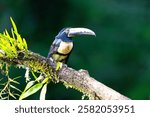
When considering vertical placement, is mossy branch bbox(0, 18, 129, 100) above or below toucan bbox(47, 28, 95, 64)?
below

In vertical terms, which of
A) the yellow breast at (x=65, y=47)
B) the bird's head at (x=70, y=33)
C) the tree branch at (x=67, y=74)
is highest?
the bird's head at (x=70, y=33)

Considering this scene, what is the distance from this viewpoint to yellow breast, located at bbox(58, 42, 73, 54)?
1025 mm

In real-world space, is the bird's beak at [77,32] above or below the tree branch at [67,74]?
above

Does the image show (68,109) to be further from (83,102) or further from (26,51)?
(26,51)

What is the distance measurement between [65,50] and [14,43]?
0.10m

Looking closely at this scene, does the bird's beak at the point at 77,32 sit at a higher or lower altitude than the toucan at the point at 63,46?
higher

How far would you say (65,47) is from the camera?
1.03 meters

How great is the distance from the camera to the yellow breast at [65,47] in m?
1.03

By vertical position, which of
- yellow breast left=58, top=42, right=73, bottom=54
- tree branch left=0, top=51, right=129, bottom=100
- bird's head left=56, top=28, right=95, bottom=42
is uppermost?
bird's head left=56, top=28, right=95, bottom=42

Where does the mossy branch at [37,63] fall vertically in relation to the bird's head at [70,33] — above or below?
below

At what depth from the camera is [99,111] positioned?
42.4 inches

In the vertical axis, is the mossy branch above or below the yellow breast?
below

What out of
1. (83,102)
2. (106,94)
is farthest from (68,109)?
(106,94)

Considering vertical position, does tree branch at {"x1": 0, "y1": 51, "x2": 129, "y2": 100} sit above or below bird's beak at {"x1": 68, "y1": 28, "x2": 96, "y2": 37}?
below
